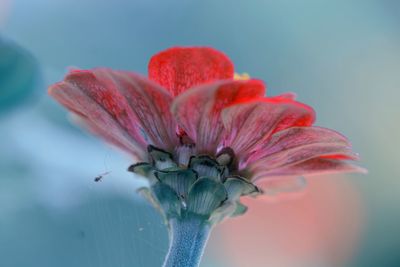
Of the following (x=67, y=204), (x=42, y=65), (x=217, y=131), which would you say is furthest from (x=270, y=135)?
(x=42, y=65)

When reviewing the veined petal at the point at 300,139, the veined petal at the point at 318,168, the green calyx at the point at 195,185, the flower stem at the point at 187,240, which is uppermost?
the veined petal at the point at 318,168

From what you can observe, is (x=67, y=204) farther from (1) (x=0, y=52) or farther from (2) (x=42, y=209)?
(1) (x=0, y=52)

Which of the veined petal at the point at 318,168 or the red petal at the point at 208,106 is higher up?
the veined petal at the point at 318,168

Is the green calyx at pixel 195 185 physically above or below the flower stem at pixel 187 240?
above

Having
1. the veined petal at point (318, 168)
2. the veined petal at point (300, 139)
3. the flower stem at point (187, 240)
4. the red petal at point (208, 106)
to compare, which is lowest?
the flower stem at point (187, 240)
